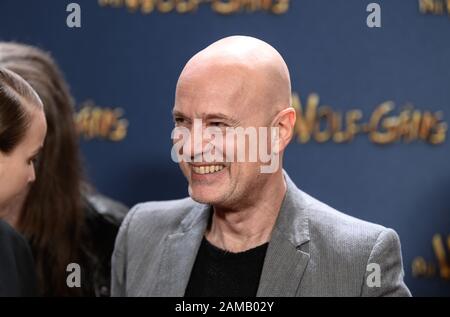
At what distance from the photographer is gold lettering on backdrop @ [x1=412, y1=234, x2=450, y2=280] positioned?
1.29 metres

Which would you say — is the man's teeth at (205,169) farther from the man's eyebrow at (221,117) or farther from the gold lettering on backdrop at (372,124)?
the gold lettering on backdrop at (372,124)

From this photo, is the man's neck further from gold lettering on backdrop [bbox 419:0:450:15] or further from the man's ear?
gold lettering on backdrop [bbox 419:0:450:15]

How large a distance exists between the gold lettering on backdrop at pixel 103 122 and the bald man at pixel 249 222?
22cm

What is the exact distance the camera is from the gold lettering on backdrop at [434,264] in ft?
4.25

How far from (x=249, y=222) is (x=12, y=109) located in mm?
407

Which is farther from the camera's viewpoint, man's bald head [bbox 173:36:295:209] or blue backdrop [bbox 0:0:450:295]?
blue backdrop [bbox 0:0:450:295]

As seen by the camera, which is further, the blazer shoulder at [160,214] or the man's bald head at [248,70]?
the blazer shoulder at [160,214]

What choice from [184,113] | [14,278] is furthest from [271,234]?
[14,278]

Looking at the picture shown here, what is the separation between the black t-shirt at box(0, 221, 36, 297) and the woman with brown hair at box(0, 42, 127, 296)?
5.5 inches

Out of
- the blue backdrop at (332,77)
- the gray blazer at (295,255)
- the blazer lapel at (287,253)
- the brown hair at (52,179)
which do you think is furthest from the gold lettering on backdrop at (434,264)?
the brown hair at (52,179)

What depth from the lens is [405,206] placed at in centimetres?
130

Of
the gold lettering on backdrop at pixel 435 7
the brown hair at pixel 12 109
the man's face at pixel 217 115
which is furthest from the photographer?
the gold lettering on backdrop at pixel 435 7

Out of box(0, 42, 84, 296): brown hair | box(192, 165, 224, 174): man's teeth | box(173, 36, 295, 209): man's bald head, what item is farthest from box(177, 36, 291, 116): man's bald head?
box(0, 42, 84, 296): brown hair

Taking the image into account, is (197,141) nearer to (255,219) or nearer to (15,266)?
(255,219)
